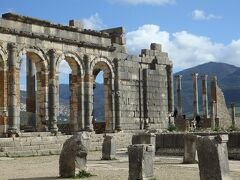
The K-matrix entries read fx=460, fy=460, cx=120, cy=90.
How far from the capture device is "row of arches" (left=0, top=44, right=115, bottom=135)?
66.4ft

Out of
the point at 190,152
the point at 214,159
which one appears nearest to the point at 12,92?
the point at 190,152

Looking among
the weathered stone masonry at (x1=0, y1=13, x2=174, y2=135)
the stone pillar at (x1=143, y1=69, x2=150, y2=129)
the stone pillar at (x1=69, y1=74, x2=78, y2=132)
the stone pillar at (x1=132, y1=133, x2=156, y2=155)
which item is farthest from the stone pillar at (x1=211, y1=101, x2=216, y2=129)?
the stone pillar at (x1=132, y1=133, x2=156, y2=155)

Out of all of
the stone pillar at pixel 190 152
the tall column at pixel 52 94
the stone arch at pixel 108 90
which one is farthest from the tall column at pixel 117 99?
the stone pillar at pixel 190 152

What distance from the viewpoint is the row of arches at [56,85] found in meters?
20.2

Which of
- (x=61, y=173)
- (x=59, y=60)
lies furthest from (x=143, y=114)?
(x=61, y=173)

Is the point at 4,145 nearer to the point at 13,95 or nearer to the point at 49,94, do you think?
the point at 13,95

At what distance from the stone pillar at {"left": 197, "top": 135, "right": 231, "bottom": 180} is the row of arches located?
1241cm

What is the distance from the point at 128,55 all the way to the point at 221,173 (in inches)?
696

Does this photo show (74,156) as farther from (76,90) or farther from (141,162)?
(76,90)

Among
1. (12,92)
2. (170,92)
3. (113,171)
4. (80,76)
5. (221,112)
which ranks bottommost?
(113,171)

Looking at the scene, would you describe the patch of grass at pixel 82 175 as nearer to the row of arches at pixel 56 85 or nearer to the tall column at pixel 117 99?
the row of arches at pixel 56 85

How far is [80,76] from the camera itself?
2317 centimetres

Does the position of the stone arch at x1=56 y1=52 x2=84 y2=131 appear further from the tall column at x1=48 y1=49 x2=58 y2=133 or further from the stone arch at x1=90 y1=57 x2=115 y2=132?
the stone arch at x1=90 y1=57 x2=115 y2=132

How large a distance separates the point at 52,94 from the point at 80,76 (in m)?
2.19
